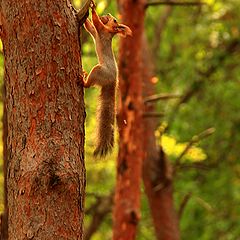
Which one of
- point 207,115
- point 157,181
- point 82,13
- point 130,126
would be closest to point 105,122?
point 82,13

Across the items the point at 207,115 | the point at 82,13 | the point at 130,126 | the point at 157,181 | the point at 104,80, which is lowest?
the point at 157,181

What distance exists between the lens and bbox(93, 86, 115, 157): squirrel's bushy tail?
17.9 ft

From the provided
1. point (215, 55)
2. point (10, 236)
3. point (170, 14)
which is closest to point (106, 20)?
point (10, 236)

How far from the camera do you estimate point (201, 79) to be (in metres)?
17.0

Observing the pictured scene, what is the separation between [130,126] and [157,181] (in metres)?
1.53

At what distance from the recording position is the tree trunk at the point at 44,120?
14.9 feet

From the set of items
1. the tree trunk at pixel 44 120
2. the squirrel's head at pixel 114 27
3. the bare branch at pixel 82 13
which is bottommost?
the tree trunk at pixel 44 120

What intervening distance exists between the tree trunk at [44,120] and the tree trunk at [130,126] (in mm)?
6120

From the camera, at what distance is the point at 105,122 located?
5609 millimetres

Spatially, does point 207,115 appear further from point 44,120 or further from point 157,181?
point 44,120

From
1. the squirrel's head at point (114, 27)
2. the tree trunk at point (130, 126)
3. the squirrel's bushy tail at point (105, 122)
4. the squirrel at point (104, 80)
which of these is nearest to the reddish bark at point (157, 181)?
the tree trunk at point (130, 126)

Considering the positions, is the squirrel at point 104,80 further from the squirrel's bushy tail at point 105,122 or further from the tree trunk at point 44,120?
the tree trunk at point 44,120

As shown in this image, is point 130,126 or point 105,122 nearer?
point 105,122

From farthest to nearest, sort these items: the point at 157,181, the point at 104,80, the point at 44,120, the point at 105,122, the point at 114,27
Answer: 1. the point at 157,181
2. the point at 114,27
3. the point at 104,80
4. the point at 105,122
5. the point at 44,120
